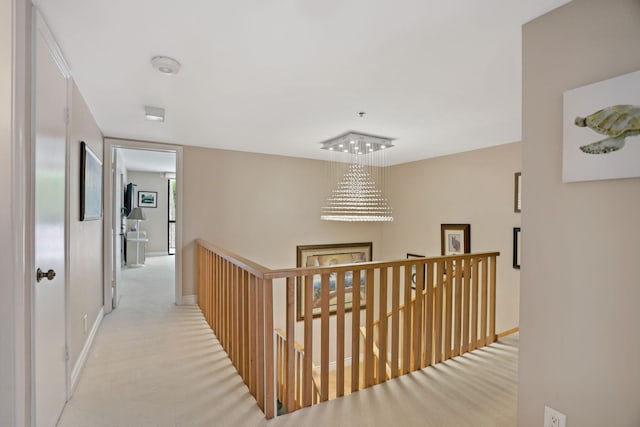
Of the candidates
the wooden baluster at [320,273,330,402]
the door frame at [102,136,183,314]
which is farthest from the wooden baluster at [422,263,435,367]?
the door frame at [102,136,183,314]

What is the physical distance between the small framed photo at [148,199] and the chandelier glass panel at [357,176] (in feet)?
18.5

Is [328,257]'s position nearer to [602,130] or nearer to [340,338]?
[340,338]

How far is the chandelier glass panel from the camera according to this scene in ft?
11.8

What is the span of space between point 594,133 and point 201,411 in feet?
7.88

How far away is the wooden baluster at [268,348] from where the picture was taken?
1.79 m

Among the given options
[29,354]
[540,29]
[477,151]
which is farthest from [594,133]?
[477,151]

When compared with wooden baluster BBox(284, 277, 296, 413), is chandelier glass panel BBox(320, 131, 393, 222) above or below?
above

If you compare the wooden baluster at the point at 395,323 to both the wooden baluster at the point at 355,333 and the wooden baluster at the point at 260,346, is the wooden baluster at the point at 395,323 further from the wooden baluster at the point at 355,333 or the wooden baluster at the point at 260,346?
the wooden baluster at the point at 260,346

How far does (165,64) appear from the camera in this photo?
1.89m

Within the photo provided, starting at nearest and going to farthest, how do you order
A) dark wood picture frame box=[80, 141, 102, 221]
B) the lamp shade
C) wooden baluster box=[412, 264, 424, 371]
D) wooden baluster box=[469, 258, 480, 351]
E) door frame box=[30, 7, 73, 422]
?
door frame box=[30, 7, 73, 422] → dark wood picture frame box=[80, 141, 102, 221] → wooden baluster box=[412, 264, 424, 371] → wooden baluster box=[469, 258, 480, 351] → the lamp shade

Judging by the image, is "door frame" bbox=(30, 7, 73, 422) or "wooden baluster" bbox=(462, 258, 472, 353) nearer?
"door frame" bbox=(30, 7, 73, 422)

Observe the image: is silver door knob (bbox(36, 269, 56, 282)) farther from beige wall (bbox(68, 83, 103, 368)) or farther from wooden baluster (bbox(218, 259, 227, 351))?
wooden baluster (bbox(218, 259, 227, 351))

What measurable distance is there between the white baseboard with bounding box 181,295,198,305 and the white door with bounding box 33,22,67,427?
220 centimetres

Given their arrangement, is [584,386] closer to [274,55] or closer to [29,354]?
[274,55]
